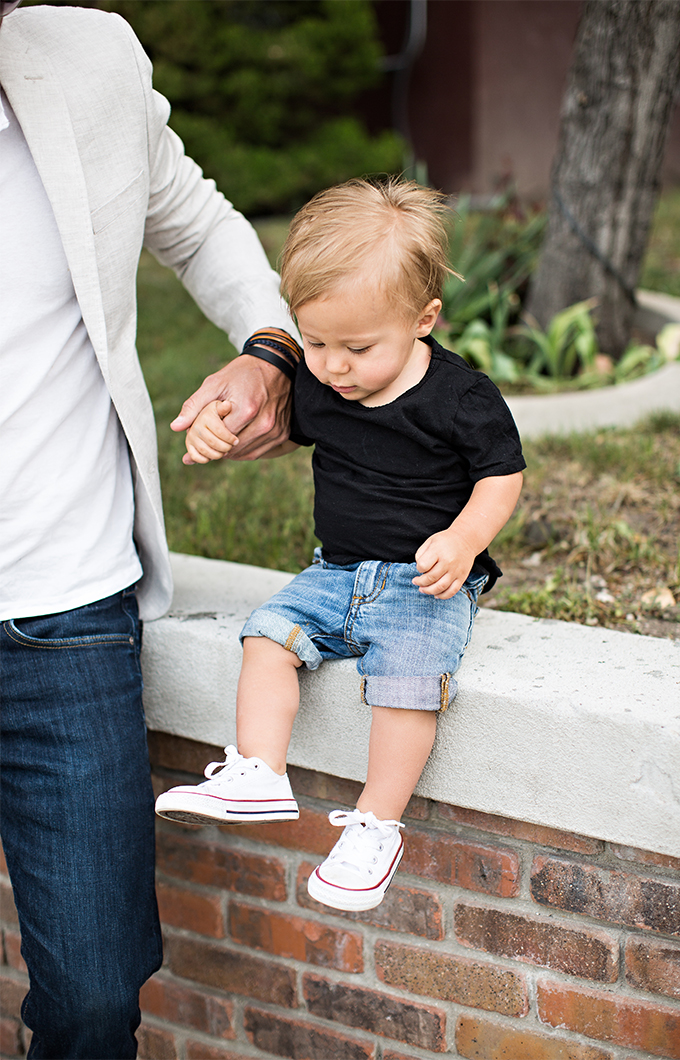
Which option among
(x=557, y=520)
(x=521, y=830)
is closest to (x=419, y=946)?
(x=521, y=830)

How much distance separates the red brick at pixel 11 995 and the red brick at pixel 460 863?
1.02m

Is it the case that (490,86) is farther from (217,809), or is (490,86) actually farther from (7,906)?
(217,809)

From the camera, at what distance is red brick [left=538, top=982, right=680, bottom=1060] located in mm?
1477

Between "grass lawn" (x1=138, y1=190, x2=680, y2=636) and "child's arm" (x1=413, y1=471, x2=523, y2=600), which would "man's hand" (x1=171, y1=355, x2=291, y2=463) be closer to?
"child's arm" (x1=413, y1=471, x2=523, y2=600)

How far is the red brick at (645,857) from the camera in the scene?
1423 mm

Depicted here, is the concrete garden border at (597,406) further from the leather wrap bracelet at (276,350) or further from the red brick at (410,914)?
the red brick at (410,914)

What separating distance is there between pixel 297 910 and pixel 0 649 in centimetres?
Answer: 73

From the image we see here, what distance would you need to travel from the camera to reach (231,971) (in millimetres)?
1848

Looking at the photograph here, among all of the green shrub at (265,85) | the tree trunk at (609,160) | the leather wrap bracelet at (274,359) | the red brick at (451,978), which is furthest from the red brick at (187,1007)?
the green shrub at (265,85)

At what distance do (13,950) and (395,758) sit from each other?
1178 millimetres

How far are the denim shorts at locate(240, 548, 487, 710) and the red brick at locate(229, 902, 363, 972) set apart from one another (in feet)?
1.78

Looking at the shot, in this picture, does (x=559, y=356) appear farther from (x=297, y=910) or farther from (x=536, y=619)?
(x=297, y=910)

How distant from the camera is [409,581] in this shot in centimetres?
151

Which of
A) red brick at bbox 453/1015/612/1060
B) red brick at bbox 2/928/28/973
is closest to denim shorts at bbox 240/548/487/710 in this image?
red brick at bbox 453/1015/612/1060
